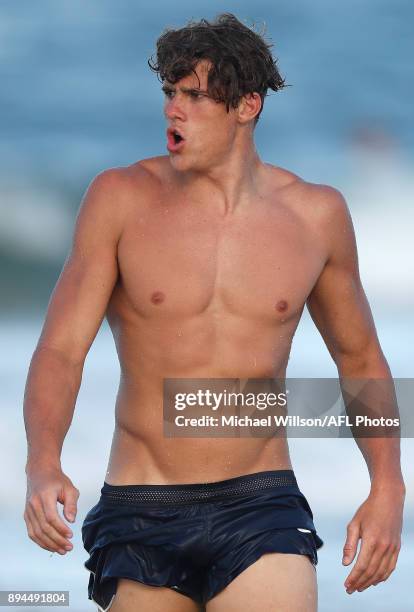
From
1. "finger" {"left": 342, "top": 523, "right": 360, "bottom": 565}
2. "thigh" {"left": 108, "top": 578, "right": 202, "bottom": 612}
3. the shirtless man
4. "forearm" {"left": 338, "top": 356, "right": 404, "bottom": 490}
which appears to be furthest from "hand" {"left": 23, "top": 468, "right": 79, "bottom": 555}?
"forearm" {"left": 338, "top": 356, "right": 404, "bottom": 490}

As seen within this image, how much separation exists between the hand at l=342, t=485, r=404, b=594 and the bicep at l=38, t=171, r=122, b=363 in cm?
92

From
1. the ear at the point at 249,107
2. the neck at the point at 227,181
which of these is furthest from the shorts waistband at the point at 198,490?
the ear at the point at 249,107

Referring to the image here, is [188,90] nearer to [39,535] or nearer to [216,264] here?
[216,264]

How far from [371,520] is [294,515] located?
24 centimetres

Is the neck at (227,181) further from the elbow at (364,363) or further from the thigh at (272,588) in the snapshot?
the thigh at (272,588)

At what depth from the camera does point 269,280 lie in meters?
4.55

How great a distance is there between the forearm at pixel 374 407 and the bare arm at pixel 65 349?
2.79 ft

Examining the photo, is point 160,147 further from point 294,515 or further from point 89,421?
point 294,515

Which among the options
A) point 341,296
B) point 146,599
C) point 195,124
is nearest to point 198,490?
point 146,599

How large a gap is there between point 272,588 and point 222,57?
5.26ft

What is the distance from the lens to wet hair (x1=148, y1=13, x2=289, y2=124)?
14.9ft

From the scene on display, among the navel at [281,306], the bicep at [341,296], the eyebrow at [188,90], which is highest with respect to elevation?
the eyebrow at [188,90]

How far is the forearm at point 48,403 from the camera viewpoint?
4008mm

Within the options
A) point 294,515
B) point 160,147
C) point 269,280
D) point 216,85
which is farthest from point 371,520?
point 160,147
